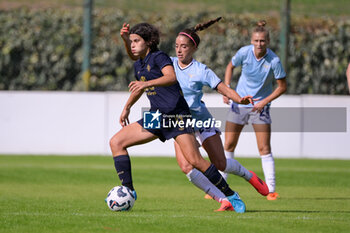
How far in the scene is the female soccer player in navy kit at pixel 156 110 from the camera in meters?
6.80

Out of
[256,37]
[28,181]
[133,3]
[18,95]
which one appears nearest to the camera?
[256,37]

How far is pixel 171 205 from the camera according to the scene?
785 centimetres

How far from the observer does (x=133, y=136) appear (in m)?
6.95

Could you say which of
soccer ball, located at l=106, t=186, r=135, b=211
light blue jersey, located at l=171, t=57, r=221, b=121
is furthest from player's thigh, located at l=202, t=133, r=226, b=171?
soccer ball, located at l=106, t=186, r=135, b=211

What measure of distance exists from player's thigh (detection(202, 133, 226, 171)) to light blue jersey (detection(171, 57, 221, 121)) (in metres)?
0.26

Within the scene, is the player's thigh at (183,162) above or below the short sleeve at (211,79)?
below

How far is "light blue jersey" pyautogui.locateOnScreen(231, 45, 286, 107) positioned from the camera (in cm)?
888

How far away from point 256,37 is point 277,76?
577mm

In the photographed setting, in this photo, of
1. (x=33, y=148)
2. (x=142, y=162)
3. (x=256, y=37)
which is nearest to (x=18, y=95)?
(x=33, y=148)

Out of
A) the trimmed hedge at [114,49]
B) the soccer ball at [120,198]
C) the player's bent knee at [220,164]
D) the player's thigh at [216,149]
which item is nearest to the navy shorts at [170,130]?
the soccer ball at [120,198]

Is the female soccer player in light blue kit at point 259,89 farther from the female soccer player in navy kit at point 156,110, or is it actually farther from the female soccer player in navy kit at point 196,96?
the female soccer player in navy kit at point 156,110

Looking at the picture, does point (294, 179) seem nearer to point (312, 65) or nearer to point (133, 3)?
point (312, 65)

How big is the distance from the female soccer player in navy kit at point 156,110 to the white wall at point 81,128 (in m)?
7.46

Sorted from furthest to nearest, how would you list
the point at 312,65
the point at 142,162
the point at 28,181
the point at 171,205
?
the point at 312,65 < the point at 142,162 < the point at 28,181 < the point at 171,205
